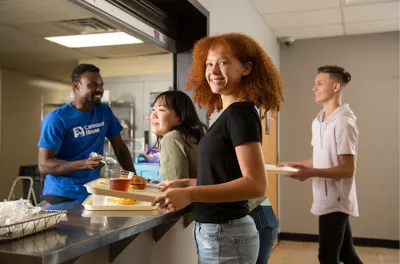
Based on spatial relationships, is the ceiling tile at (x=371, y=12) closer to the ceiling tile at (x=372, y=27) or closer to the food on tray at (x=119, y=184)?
the ceiling tile at (x=372, y=27)

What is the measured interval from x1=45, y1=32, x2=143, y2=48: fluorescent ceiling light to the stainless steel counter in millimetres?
2807

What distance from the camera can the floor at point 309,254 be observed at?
4.13 m

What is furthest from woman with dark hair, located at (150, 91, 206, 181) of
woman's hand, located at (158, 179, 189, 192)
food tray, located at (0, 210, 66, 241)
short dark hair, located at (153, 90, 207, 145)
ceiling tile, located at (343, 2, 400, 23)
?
ceiling tile, located at (343, 2, 400, 23)

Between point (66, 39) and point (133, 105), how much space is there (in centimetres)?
120

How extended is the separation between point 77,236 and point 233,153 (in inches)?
20.8

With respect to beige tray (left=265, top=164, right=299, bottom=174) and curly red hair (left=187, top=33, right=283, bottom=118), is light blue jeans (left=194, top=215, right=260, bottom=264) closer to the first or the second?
curly red hair (left=187, top=33, right=283, bottom=118)

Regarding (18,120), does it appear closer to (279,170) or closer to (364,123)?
(364,123)

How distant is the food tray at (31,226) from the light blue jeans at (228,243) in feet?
1.53

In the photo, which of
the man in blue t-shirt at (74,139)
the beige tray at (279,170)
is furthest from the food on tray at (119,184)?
the beige tray at (279,170)

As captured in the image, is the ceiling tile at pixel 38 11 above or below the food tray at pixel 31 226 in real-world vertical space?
above

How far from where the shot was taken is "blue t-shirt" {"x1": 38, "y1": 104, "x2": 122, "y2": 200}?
2182mm

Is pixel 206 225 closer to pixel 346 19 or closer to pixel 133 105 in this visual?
pixel 346 19

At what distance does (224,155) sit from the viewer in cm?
131

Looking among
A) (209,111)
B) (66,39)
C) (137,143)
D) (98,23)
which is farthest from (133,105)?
(209,111)
